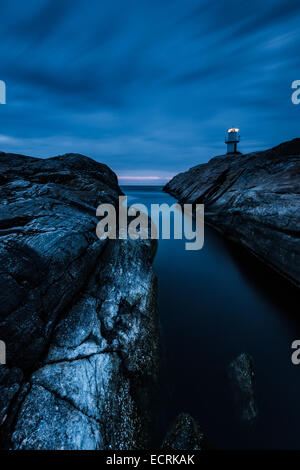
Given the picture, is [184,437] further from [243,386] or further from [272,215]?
[272,215]

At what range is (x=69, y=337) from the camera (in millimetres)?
3881

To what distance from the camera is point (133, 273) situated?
6.25 metres

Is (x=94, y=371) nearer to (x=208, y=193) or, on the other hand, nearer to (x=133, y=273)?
(x=133, y=273)

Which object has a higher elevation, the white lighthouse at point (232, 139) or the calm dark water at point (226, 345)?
the white lighthouse at point (232, 139)

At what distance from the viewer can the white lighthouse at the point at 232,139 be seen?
45.0 meters

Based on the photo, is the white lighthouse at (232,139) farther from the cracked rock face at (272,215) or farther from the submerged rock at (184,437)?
the submerged rock at (184,437)

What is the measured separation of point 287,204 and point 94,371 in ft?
35.4

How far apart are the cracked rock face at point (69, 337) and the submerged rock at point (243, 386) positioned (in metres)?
2.10

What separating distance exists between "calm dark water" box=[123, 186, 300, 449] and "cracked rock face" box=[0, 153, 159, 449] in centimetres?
107

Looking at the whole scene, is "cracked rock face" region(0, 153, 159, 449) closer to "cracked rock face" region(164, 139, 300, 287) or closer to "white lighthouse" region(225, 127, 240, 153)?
"cracked rock face" region(164, 139, 300, 287)

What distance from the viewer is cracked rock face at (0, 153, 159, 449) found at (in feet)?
9.32

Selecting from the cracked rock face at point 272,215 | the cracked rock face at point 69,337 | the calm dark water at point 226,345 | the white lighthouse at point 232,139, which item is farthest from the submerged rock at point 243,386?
the white lighthouse at point 232,139

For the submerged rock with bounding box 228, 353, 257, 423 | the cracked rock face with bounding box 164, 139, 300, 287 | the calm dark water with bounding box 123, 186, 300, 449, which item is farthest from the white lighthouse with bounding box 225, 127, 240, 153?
the submerged rock with bounding box 228, 353, 257, 423
